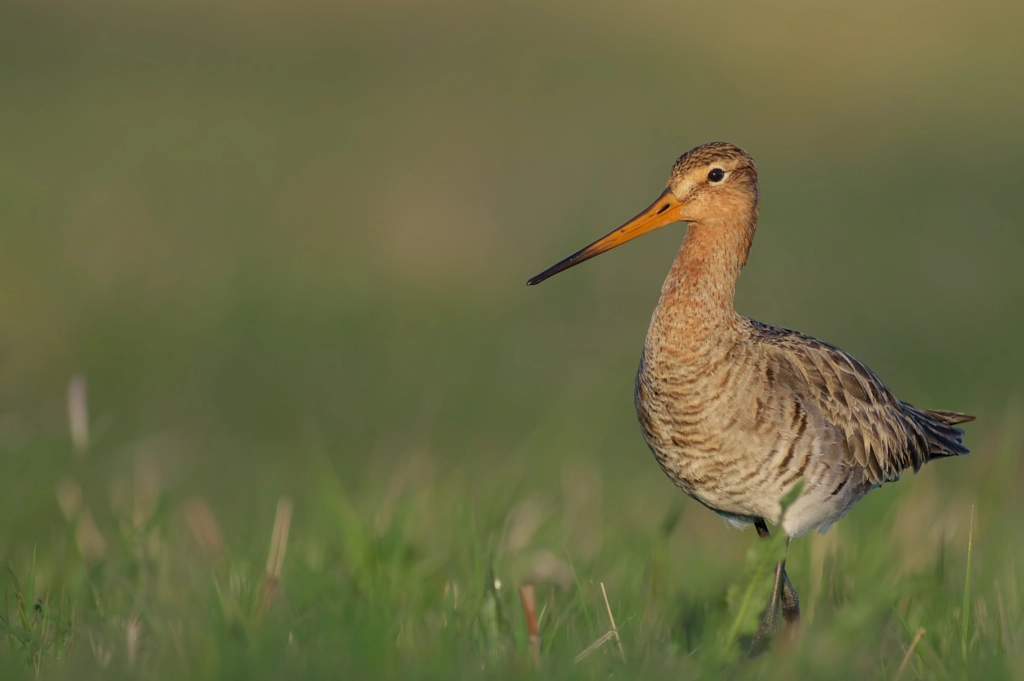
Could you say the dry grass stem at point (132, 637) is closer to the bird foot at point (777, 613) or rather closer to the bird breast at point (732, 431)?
the bird breast at point (732, 431)

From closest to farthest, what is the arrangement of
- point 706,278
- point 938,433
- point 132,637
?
Answer: 1. point 132,637
2. point 706,278
3. point 938,433

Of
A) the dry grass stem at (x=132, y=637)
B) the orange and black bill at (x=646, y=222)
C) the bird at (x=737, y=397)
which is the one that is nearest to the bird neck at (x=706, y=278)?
the bird at (x=737, y=397)

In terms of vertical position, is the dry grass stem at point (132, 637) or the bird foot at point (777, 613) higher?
the dry grass stem at point (132, 637)

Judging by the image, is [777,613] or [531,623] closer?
[531,623]

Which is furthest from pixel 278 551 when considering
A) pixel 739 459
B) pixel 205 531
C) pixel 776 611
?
pixel 776 611

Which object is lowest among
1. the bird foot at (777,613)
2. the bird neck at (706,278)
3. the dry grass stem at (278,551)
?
the bird foot at (777,613)

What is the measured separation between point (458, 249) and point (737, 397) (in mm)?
8626

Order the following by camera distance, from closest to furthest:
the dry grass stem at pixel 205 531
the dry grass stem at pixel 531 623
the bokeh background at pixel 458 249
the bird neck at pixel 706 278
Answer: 1. the dry grass stem at pixel 531 623
2. the bird neck at pixel 706 278
3. the dry grass stem at pixel 205 531
4. the bokeh background at pixel 458 249

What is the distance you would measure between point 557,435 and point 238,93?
465 inches

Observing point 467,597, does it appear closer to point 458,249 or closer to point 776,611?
point 776,611

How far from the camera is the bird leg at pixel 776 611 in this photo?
4.89m

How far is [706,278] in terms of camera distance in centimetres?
521

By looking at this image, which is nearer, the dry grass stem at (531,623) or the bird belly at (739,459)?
the dry grass stem at (531,623)

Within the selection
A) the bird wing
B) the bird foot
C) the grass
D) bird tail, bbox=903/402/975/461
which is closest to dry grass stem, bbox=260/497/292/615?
the grass
